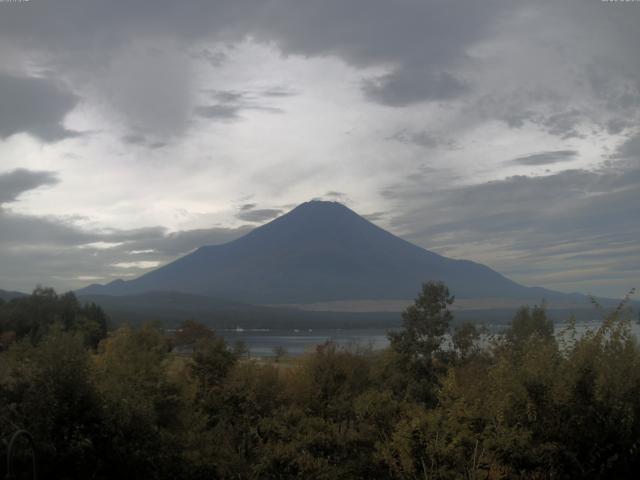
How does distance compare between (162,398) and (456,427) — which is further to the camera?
(162,398)

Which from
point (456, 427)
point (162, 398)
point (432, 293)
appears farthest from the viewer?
point (432, 293)

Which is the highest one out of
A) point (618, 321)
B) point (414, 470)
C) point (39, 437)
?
point (618, 321)

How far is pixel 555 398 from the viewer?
9.98 metres

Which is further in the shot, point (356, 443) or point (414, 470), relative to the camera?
point (356, 443)

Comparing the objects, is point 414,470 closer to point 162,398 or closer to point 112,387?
point 112,387

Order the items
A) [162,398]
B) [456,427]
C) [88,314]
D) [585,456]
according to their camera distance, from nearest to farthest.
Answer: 1. [585,456]
2. [456,427]
3. [162,398]
4. [88,314]

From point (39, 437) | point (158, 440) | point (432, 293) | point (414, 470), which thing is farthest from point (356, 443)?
point (432, 293)

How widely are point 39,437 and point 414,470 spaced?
544cm

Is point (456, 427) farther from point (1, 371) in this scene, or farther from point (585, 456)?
point (1, 371)

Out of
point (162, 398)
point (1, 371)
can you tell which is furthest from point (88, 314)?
point (1, 371)

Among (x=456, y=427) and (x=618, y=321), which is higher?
(x=618, y=321)

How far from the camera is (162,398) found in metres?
18.8

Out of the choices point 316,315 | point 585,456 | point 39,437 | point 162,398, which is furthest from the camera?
point 316,315

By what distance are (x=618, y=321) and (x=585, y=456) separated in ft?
7.65
